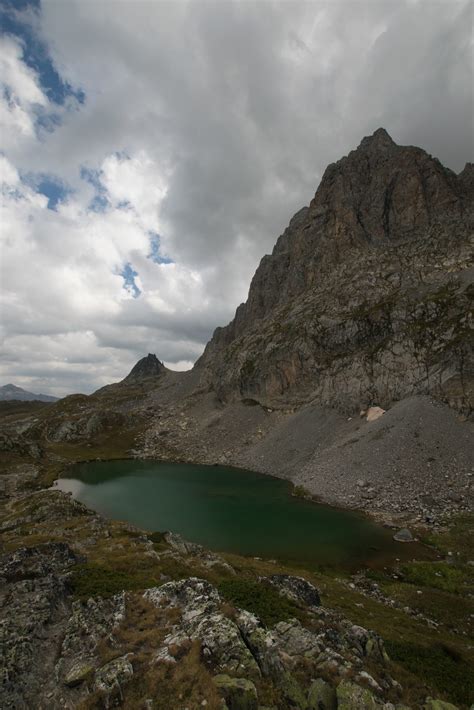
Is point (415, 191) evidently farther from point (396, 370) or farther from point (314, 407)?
point (314, 407)

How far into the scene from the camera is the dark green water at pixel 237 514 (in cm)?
3806

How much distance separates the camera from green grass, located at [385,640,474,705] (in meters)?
12.9

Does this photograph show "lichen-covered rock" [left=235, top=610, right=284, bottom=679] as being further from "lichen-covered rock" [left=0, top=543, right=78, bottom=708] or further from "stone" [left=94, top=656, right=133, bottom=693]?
"lichen-covered rock" [left=0, top=543, right=78, bottom=708]

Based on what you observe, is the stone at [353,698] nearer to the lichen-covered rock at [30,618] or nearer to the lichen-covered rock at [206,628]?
the lichen-covered rock at [206,628]

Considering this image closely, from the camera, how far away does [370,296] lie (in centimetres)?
11225

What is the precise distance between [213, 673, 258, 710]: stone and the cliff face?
69854mm

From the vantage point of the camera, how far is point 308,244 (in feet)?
507

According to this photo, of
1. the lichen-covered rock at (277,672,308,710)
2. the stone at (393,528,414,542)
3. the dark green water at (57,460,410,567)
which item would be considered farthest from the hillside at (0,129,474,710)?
the dark green water at (57,460,410,567)

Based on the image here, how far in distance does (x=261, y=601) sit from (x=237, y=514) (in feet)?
121

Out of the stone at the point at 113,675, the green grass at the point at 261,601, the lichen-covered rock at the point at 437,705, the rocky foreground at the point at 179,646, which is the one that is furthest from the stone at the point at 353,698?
the stone at the point at 113,675

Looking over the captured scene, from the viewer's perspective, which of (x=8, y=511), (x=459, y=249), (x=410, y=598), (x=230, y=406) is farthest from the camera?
(x=230, y=406)

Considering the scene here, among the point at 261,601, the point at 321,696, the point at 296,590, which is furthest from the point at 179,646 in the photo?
the point at 296,590

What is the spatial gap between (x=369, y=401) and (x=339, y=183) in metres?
111

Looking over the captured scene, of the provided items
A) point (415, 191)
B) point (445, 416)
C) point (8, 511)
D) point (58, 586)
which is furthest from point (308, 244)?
point (58, 586)
